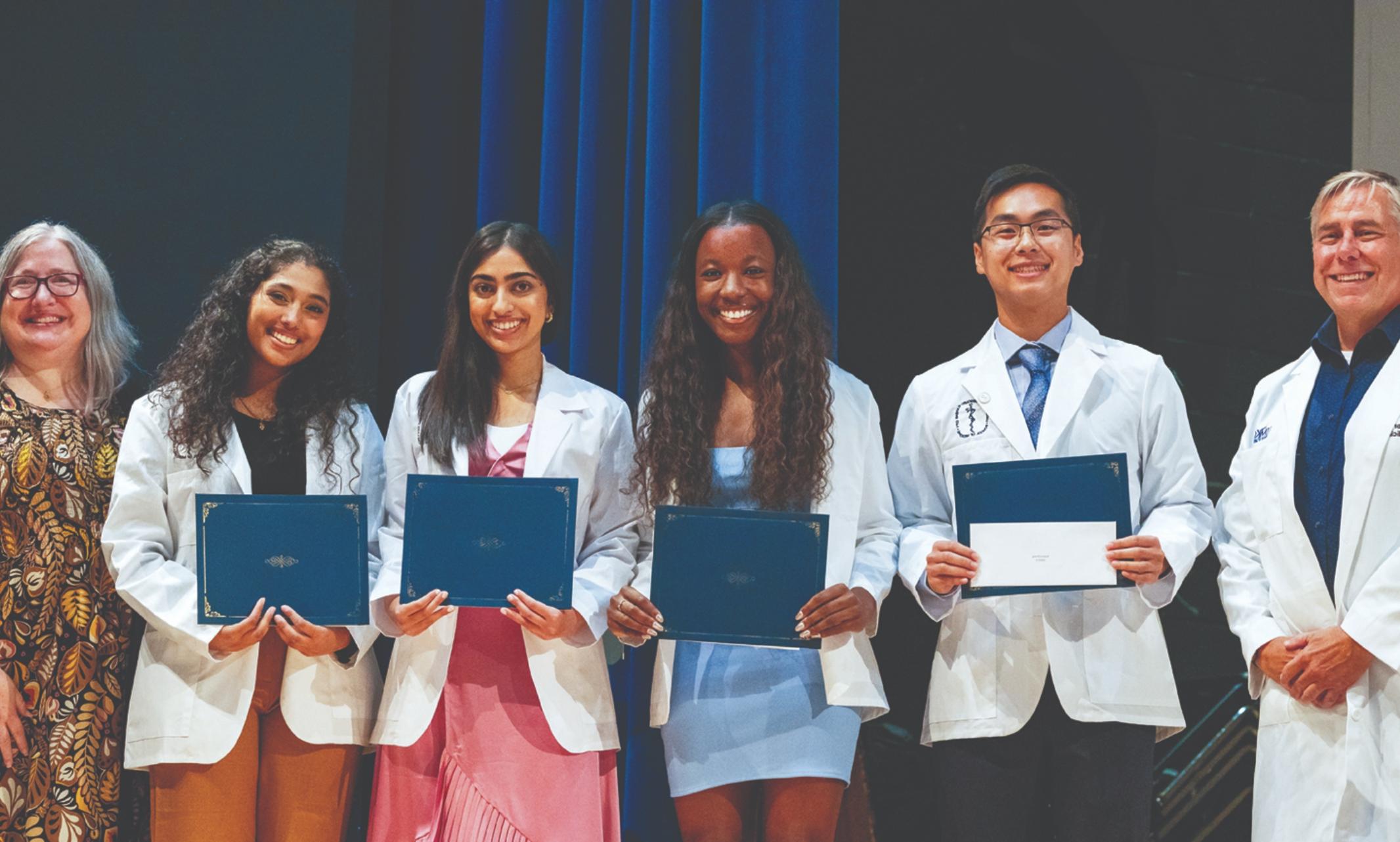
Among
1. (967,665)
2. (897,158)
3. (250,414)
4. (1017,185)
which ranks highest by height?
(897,158)

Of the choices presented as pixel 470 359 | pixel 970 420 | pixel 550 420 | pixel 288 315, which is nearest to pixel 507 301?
pixel 470 359

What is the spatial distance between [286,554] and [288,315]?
2.07 feet

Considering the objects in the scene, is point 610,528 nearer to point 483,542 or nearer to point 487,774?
point 483,542

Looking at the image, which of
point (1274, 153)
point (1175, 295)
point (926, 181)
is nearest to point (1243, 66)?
point (1274, 153)

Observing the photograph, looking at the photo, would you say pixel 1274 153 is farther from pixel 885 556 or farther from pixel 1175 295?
pixel 885 556

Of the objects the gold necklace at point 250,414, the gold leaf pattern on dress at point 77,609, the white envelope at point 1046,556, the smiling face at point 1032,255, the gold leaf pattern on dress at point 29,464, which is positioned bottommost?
the gold leaf pattern on dress at point 77,609

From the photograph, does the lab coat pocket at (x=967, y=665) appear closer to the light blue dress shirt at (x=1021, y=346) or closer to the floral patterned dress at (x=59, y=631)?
the light blue dress shirt at (x=1021, y=346)

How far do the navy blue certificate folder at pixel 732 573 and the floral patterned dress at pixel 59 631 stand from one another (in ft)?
4.26

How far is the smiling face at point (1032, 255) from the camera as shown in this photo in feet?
10.5

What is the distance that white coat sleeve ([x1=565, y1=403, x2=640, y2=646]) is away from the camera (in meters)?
3.10

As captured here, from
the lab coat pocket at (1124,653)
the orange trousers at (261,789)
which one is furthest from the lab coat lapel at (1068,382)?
the orange trousers at (261,789)

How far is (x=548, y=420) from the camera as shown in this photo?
3.25 meters

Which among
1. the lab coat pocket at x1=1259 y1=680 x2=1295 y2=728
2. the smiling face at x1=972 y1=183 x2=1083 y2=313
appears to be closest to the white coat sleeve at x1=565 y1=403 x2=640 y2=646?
the smiling face at x1=972 y1=183 x2=1083 y2=313

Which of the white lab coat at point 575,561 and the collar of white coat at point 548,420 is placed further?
the collar of white coat at point 548,420
